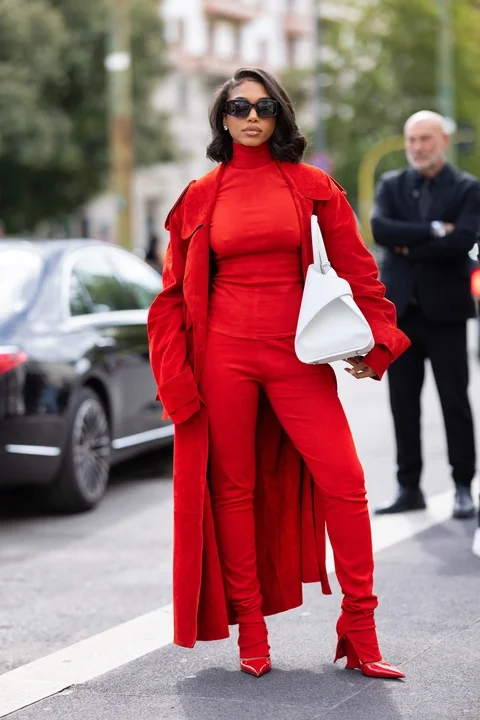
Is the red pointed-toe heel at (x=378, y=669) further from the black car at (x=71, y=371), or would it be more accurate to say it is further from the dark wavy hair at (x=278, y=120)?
the black car at (x=71, y=371)

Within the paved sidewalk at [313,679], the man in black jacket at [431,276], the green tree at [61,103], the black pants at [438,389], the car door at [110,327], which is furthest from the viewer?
the green tree at [61,103]

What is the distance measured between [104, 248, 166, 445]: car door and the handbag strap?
3896mm

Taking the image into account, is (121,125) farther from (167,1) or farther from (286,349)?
(167,1)

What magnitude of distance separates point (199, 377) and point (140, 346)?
3901 mm

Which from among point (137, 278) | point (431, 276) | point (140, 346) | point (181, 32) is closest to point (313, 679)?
point (431, 276)

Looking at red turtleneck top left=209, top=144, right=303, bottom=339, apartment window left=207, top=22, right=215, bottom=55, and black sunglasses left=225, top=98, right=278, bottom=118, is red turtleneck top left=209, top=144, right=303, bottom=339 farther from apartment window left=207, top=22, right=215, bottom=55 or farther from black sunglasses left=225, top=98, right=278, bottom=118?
apartment window left=207, top=22, right=215, bottom=55

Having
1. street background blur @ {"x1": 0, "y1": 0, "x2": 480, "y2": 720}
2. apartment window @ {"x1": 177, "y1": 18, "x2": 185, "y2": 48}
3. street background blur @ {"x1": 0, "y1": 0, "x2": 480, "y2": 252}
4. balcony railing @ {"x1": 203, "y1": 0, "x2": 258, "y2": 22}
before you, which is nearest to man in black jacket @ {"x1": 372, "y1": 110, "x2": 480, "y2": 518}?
street background blur @ {"x1": 0, "y1": 0, "x2": 480, "y2": 720}

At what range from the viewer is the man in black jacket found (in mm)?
6621

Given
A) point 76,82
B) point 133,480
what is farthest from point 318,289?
point 76,82

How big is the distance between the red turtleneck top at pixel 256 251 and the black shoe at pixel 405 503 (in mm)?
2846

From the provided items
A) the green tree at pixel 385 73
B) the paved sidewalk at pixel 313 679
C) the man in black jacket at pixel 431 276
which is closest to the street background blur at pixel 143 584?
the paved sidewalk at pixel 313 679

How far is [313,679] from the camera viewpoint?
4262 millimetres

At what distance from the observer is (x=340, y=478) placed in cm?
424

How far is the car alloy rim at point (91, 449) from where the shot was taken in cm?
721
